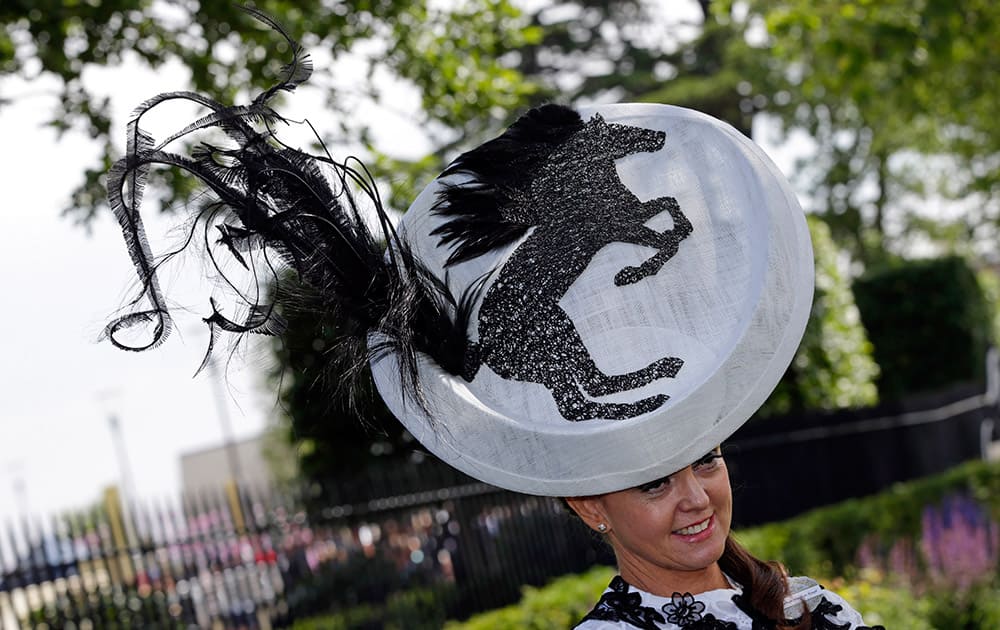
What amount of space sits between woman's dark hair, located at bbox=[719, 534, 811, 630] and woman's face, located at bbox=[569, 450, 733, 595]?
13 cm

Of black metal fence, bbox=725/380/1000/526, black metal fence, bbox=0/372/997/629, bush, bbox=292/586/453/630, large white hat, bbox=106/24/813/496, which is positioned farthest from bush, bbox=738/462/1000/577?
large white hat, bbox=106/24/813/496

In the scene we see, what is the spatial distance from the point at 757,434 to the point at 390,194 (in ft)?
27.2

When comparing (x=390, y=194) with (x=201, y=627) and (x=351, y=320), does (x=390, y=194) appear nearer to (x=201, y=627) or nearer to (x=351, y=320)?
(x=351, y=320)

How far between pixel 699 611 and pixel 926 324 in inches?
742

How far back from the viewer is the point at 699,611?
2.27 m

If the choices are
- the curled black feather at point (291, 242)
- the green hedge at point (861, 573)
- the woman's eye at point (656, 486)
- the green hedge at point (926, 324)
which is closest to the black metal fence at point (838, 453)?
the green hedge at point (861, 573)

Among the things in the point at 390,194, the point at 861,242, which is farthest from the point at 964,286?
the point at 390,194

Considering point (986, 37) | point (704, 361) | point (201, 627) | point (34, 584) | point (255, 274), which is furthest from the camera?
point (986, 37)

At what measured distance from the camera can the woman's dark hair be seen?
2273 millimetres

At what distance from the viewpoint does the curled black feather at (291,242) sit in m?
2.16

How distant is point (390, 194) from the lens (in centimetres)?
295

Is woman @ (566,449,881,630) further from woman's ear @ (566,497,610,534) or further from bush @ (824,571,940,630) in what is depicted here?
bush @ (824,571,940,630)

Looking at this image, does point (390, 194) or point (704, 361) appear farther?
point (390, 194)

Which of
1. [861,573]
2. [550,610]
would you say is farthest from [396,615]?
[861,573]
